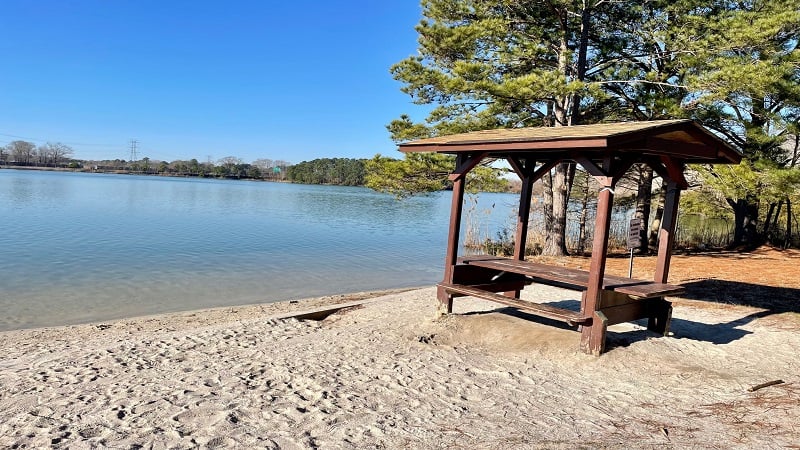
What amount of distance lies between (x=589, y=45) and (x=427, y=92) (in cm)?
472

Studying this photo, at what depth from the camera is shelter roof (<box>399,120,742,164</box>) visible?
523 centimetres

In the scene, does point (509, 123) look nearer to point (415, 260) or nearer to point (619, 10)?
point (619, 10)

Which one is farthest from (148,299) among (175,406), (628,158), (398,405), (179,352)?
(628,158)

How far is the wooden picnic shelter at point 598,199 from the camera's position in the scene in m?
5.50

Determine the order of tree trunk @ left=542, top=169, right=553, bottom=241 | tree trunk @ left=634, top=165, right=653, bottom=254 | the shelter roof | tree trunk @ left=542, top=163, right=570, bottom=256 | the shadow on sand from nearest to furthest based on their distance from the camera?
the shelter roof
the shadow on sand
tree trunk @ left=542, top=163, right=570, bottom=256
tree trunk @ left=542, top=169, right=553, bottom=241
tree trunk @ left=634, top=165, right=653, bottom=254

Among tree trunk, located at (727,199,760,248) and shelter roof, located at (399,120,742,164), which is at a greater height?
shelter roof, located at (399,120,742,164)

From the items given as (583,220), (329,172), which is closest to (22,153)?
(329,172)

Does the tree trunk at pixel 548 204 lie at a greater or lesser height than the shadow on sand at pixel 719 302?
greater

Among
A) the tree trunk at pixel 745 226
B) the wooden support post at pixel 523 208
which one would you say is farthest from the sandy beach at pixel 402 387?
the tree trunk at pixel 745 226

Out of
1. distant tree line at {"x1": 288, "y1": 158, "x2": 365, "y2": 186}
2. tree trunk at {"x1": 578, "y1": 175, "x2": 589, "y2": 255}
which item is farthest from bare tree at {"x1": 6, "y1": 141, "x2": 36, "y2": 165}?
tree trunk at {"x1": 578, "y1": 175, "x2": 589, "y2": 255}

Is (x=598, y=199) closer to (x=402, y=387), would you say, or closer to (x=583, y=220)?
(x=402, y=387)

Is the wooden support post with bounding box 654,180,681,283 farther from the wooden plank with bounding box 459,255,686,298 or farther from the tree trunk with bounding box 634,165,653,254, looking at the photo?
the tree trunk with bounding box 634,165,653,254

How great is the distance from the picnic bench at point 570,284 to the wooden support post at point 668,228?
0.65 feet

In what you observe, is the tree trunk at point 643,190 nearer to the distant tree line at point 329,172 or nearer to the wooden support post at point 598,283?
the wooden support post at point 598,283
